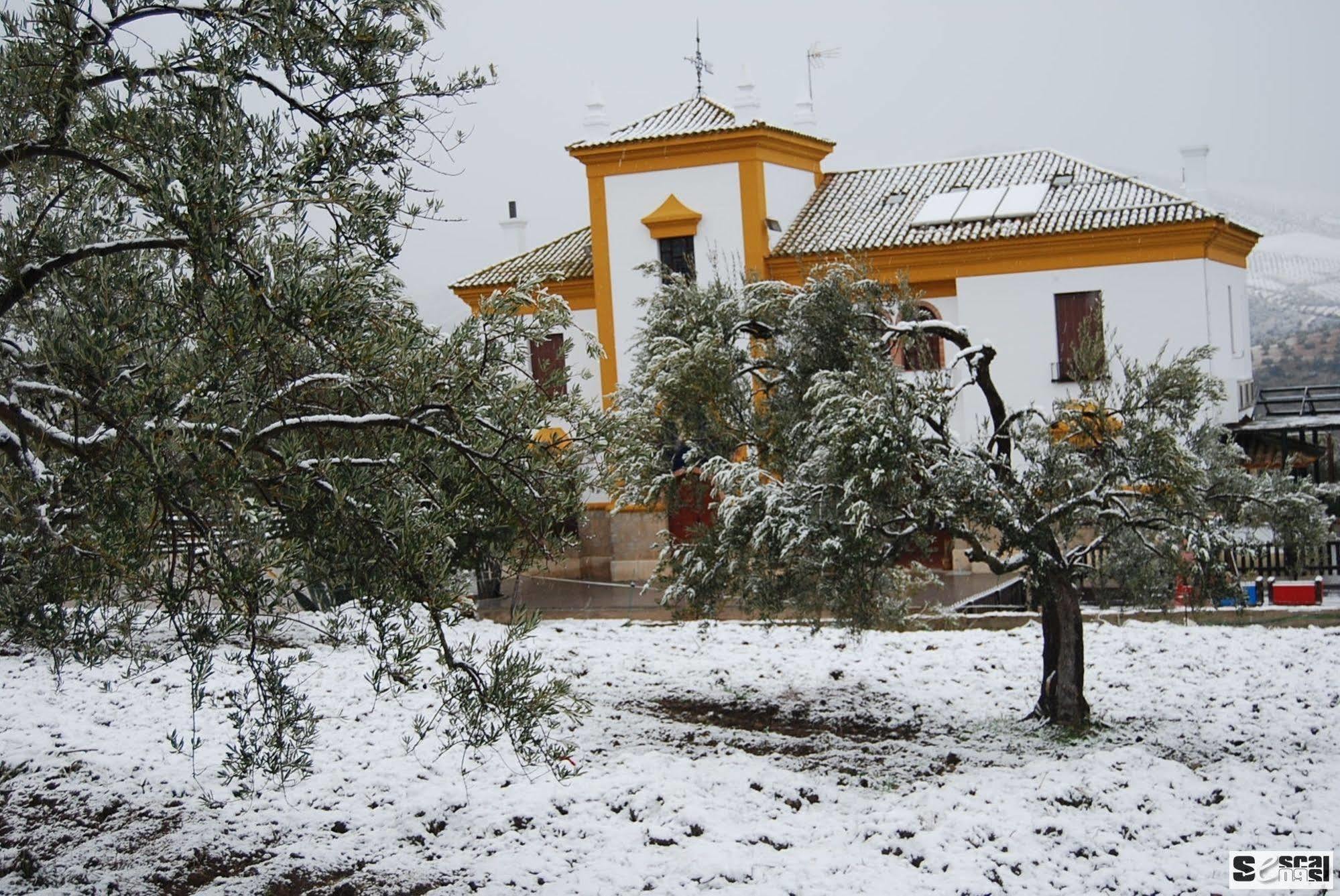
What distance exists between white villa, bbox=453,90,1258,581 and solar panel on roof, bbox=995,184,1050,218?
52 millimetres

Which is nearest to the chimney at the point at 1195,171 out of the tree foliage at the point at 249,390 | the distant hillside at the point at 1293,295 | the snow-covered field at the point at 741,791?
the distant hillside at the point at 1293,295

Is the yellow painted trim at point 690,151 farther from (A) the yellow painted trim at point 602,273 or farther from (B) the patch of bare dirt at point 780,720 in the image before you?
(B) the patch of bare dirt at point 780,720

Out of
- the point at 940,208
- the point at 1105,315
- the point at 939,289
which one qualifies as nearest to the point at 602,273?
the point at 939,289

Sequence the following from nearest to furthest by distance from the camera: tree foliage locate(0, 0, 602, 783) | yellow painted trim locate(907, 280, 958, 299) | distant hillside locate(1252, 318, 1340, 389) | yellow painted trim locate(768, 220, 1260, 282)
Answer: tree foliage locate(0, 0, 602, 783) < yellow painted trim locate(768, 220, 1260, 282) < yellow painted trim locate(907, 280, 958, 299) < distant hillside locate(1252, 318, 1340, 389)

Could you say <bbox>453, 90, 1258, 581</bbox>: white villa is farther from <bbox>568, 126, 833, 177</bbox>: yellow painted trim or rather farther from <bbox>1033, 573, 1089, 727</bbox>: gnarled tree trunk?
<bbox>1033, 573, 1089, 727</bbox>: gnarled tree trunk

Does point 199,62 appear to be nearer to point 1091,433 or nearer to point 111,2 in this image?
point 111,2

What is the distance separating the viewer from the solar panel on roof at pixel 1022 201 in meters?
23.1

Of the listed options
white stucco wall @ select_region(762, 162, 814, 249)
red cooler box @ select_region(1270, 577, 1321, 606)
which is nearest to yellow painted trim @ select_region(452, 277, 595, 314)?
white stucco wall @ select_region(762, 162, 814, 249)

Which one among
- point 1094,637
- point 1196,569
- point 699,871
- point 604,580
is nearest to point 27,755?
point 699,871

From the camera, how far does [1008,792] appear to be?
8242mm

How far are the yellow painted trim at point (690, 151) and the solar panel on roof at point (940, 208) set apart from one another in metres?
2.96

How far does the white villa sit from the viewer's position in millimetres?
22062

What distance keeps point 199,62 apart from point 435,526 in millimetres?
2235

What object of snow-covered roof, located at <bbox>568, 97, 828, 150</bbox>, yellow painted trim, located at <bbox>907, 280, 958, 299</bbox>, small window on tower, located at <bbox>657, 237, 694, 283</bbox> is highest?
snow-covered roof, located at <bbox>568, 97, 828, 150</bbox>
